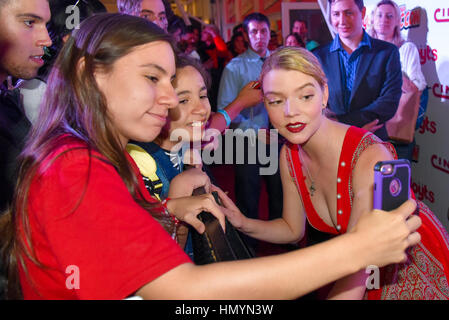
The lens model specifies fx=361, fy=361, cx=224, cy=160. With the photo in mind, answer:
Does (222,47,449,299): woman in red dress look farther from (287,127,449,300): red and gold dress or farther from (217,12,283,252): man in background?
(217,12,283,252): man in background

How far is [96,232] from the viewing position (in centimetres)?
71

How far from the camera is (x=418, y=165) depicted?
351 cm

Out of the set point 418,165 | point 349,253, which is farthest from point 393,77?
point 349,253

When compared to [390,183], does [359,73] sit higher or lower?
higher

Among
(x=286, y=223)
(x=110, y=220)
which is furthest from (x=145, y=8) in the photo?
(x=110, y=220)

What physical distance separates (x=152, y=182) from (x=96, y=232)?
2.12 feet

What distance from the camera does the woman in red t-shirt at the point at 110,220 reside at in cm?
71

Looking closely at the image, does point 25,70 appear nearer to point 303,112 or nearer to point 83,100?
point 83,100

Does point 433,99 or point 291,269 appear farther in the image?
A: point 433,99

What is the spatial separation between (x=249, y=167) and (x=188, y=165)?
1.96m

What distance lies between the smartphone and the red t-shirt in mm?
460

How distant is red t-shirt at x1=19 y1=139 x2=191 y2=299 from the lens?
2.30 ft

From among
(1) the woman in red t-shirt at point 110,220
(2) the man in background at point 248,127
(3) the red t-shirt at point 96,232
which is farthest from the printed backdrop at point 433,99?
(3) the red t-shirt at point 96,232

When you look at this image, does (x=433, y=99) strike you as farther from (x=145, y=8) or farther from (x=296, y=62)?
(x=145, y=8)
